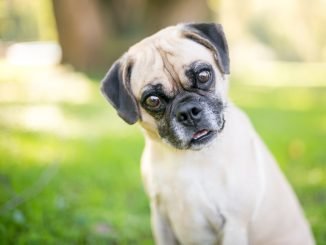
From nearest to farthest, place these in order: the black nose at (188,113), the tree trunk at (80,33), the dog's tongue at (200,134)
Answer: the black nose at (188,113) < the dog's tongue at (200,134) < the tree trunk at (80,33)

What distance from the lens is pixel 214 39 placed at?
3.54 meters

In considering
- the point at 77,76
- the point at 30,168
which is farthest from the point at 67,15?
the point at 30,168

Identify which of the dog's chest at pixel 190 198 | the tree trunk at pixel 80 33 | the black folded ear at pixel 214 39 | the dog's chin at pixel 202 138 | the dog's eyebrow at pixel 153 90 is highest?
the black folded ear at pixel 214 39

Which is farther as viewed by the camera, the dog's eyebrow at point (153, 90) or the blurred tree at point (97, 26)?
the blurred tree at point (97, 26)

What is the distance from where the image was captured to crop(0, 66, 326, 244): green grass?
471cm

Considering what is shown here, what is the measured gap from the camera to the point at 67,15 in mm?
14688

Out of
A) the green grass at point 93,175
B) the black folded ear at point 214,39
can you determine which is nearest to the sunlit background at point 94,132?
the green grass at point 93,175

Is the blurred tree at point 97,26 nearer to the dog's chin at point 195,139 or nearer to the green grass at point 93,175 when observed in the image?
the green grass at point 93,175

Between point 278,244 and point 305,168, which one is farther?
point 305,168

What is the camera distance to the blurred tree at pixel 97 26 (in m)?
14.2

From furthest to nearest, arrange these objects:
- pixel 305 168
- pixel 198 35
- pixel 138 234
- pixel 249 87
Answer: pixel 249 87 < pixel 305 168 < pixel 138 234 < pixel 198 35

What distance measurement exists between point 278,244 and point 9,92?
30.4 feet

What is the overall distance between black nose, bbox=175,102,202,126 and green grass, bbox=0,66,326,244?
1627 millimetres

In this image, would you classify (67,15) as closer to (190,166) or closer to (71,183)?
(71,183)
